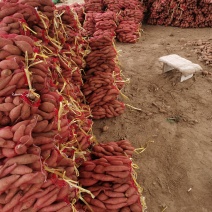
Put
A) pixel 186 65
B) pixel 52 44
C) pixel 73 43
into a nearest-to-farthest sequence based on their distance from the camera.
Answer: pixel 52 44
pixel 73 43
pixel 186 65

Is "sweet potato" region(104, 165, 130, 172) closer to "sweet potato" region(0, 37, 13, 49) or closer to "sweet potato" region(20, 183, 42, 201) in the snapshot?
"sweet potato" region(20, 183, 42, 201)

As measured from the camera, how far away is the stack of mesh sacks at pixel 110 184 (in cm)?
177

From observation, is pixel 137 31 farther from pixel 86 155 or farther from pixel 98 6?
pixel 86 155

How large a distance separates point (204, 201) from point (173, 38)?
4.36 meters

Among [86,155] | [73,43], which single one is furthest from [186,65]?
[86,155]

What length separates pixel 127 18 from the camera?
5.91m

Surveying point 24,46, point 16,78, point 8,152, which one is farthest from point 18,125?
point 24,46

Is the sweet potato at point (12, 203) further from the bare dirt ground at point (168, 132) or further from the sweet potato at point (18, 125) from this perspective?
the bare dirt ground at point (168, 132)

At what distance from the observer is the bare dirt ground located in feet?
7.69

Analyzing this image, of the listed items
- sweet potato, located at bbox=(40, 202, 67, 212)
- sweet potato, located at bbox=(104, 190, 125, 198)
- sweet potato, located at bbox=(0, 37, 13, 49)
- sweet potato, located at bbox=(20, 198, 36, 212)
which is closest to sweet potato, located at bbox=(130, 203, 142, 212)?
sweet potato, located at bbox=(104, 190, 125, 198)

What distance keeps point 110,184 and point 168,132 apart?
4.64 ft

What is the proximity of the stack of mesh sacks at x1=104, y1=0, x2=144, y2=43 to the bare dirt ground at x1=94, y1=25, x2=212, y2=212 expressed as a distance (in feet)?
3.02

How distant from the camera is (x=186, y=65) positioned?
3930mm

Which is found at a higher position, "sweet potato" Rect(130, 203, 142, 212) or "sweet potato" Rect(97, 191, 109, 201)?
"sweet potato" Rect(97, 191, 109, 201)
